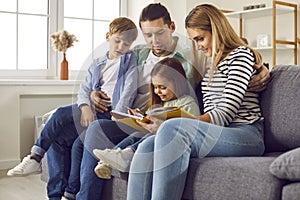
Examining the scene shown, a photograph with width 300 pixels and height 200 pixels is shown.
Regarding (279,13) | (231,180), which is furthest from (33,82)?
(231,180)

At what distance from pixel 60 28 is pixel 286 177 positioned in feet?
10.8

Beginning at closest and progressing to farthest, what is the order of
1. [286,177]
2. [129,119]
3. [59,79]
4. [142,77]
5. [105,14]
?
[286,177] < [129,119] < [142,77] < [59,79] < [105,14]

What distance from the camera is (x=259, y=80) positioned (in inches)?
85.4

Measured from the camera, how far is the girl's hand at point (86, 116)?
250 cm

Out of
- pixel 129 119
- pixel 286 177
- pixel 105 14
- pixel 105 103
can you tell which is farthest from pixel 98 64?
pixel 105 14

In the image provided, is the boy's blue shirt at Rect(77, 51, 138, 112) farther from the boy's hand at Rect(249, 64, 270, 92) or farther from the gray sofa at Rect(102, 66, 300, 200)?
the boy's hand at Rect(249, 64, 270, 92)

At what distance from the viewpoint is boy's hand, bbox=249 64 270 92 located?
2158 mm

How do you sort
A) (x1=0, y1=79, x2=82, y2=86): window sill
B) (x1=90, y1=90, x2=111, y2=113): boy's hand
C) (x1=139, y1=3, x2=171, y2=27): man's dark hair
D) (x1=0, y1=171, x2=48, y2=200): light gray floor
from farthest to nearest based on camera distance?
(x1=0, y1=79, x2=82, y2=86): window sill → (x1=0, y1=171, x2=48, y2=200): light gray floor → (x1=90, y1=90, x2=111, y2=113): boy's hand → (x1=139, y1=3, x2=171, y2=27): man's dark hair

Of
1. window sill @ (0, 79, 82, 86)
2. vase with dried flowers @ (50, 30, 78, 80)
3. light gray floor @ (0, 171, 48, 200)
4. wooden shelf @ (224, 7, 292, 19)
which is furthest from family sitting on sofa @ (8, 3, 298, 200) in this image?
wooden shelf @ (224, 7, 292, 19)

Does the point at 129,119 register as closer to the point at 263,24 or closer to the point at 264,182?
the point at 264,182

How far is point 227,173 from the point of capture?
177cm

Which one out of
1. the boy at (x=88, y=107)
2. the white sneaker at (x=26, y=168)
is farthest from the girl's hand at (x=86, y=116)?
the white sneaker at (x=26, y=168)

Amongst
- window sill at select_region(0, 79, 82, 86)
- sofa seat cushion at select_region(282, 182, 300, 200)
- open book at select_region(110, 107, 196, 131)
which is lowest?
sofa seat cushion at select_region(282, 182, 300, 200)

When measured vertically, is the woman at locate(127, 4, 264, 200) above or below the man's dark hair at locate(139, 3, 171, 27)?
below
